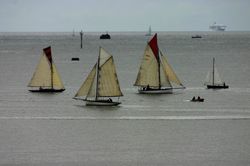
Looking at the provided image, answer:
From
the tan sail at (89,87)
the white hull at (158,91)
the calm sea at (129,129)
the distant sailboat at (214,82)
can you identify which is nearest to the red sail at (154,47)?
the white hull at (158,91)

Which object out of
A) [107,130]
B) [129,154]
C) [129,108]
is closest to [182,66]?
[129,108]

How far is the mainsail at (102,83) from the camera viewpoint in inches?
3125

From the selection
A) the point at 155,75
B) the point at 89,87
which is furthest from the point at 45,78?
the point at 89,87

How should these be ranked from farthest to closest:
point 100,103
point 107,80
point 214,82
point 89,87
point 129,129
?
point 214,82, point 107,80, point 89,87, point 100,103, point 129,129

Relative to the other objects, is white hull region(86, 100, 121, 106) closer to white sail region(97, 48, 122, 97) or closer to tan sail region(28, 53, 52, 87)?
white sail region(97, 48, 122, 97)

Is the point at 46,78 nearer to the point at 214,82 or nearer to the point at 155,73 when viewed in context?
the point at 155,73

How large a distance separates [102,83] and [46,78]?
1721cm

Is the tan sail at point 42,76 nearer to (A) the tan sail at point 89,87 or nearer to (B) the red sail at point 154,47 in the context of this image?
(B) the red sail at point 154,47

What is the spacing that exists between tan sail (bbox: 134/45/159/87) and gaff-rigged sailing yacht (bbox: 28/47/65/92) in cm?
971

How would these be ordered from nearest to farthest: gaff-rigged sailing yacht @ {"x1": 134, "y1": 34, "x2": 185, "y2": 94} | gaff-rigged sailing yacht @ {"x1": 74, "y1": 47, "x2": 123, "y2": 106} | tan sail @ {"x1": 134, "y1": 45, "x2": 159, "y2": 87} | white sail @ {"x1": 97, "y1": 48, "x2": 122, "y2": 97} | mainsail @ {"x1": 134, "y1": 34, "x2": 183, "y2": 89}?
gaff-rigged sailing yacht @ {"x1": 74, "y1": 47, "x2": 123, "y2": 106}
white sail @ {"x1": 97, "y1": 48, "x2": 122, "y2": 97}
gaff-rigged sailing yacht @ {"x1": 134, "y1": 34, "x2": 185, "y2": 94}
mainsail @ {"x1": 134, "y1": 34, "x2": 183, "y2": 89}
tan sail @ {"x1": 134, "y1": 45, "x2": 159, "y2": 87}

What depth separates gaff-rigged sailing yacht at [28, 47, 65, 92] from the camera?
93938 mm

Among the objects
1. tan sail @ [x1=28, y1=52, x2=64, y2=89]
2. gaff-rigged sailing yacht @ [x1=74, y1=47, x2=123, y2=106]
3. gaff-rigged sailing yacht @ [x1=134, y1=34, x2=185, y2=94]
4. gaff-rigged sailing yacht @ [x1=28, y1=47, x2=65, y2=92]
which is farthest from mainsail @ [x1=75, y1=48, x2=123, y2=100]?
tan sail @ [x1=28, y1=52, x2=64, y2=89]

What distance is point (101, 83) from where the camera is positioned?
261 ft

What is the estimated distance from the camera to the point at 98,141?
187ft
